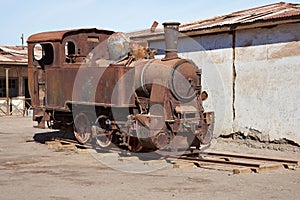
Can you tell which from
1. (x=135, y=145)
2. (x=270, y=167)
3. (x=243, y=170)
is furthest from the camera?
(x=135, y=145)

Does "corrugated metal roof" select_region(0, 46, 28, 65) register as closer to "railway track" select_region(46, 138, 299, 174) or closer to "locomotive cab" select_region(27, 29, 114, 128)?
"locomotive cab" select_region(27, 29, 114, 128)

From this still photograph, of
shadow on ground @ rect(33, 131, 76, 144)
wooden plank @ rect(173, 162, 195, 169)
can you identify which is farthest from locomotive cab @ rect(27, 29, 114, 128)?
wooden plank @ rect(173, 162, 195, 169)

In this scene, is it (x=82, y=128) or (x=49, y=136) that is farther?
(x=49, y=136)

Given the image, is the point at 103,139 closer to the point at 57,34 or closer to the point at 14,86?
the point at 57,34

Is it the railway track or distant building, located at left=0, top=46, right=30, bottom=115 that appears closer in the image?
the railway track

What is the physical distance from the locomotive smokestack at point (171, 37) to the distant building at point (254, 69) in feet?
9.51

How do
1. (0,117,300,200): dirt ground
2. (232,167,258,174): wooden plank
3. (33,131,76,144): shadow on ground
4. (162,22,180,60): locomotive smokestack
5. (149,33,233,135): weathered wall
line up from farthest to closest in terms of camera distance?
(33,131,76,144): shadow on ground, (149,33,233,135): weathered wall, (162,22,180,60): locomotive smokestack, (232,167,258,174): wooden plank, (0,117,300,200): dirt ground

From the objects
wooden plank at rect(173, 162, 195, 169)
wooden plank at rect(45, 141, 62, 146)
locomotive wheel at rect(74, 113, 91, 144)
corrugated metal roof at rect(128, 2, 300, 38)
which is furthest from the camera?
wooden plank at rect(45, 141, 62, 146)

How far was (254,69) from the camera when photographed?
40.4 feet

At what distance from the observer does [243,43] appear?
1261 cm

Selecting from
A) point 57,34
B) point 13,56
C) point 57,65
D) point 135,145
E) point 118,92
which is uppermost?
point 13,56

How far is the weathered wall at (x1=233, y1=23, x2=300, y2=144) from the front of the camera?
445 inches

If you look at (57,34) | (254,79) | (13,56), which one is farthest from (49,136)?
(13,56)

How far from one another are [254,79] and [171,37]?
3354 mm
